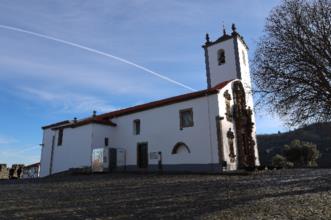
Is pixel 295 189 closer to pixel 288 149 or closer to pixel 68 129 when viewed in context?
pixel 68 129

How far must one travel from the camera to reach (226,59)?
29.3 metres

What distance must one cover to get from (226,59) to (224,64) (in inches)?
19.5

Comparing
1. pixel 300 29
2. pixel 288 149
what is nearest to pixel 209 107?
pixel 300 29

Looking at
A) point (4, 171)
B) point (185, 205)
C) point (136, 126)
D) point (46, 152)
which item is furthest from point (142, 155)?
point (185, 205)

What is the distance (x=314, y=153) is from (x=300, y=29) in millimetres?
35354

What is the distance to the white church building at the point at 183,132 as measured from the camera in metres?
24.0

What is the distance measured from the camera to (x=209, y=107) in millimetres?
24188

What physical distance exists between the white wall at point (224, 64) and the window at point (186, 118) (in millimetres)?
5762

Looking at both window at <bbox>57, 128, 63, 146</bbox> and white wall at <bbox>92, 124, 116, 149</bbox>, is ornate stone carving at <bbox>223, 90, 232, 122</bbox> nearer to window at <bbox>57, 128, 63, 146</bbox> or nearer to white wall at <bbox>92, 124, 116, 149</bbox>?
white wall at <bbox>92, 124, 116, 149</bbox>

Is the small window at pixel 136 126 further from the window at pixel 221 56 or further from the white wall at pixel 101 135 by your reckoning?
the window at pixel 221 56

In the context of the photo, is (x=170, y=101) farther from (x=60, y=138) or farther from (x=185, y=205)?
(x=185, y=205)

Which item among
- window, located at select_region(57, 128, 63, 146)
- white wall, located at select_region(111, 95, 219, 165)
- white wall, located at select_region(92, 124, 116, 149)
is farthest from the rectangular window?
window, located at select_region(57, 128, 63, 146)

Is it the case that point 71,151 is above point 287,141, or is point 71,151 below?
below

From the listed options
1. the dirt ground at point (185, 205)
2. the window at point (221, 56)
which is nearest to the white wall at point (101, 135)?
the window at point (221, 56)
